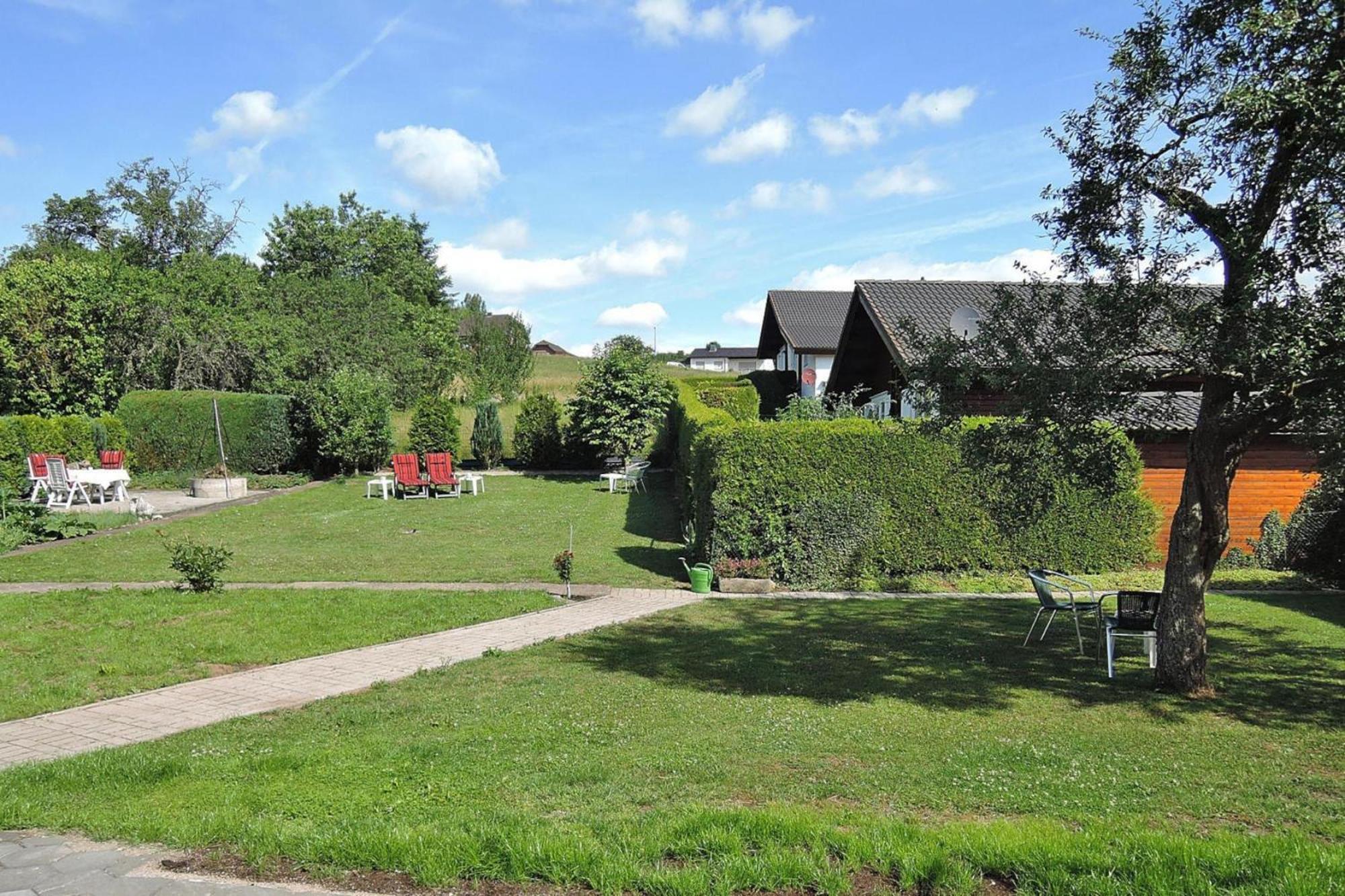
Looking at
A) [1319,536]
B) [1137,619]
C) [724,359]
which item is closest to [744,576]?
[1137,619]

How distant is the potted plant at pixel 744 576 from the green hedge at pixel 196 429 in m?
18.5

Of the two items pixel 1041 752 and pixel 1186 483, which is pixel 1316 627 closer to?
pixel 1186 483

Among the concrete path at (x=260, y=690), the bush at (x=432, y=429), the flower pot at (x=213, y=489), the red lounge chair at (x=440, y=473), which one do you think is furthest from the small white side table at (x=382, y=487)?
the concrete path at (x=260, y=690)

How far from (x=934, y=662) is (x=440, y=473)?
15.7 m

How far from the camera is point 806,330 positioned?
32.3m

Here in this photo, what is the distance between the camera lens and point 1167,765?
4766mm

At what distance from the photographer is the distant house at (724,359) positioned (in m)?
108

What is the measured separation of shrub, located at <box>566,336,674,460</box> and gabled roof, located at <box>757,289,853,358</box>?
834 cm

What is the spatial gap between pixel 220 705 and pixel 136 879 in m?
3.01

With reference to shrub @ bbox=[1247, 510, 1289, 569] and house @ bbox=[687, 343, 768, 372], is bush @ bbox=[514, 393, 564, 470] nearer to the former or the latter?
shrub @ bbox=[1247, 510, 1289, 569]

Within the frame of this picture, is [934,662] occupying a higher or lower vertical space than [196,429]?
lower

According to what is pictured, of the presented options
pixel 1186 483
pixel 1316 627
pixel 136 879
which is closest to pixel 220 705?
→ pixel 136 879

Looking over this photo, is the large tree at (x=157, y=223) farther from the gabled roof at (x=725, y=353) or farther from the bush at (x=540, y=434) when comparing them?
the gabled roof at (x=725, y=353)

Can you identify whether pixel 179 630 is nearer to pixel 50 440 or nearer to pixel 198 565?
pixel 198 565
